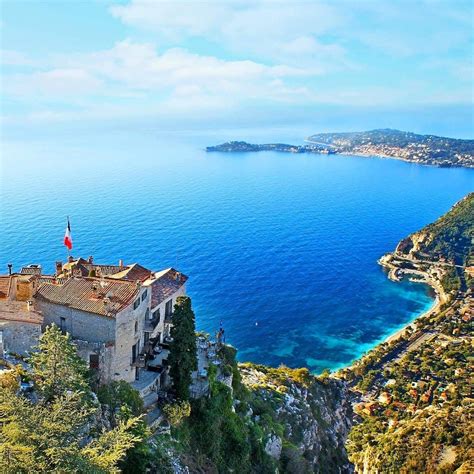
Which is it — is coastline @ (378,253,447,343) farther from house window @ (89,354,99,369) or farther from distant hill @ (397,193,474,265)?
house window @ (89,354,99,369)

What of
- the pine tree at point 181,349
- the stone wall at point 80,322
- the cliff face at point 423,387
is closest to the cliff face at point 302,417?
the cliff face at point 423,387

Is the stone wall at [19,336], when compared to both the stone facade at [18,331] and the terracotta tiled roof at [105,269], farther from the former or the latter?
the terracotta tiled roof at [105,269]

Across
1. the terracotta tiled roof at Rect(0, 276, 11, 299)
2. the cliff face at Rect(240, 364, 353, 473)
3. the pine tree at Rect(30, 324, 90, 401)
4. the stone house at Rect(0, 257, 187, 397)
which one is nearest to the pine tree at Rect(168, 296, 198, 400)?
the stone house at Rect(0, 257, 187, 397)

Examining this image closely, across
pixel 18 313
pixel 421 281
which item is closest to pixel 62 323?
pixel 18 313

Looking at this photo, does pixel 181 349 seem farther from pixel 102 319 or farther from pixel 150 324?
pixel 102 319

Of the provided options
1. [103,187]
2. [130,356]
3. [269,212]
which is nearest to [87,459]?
[130,356]

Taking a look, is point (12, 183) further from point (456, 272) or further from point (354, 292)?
point (456, 272)
